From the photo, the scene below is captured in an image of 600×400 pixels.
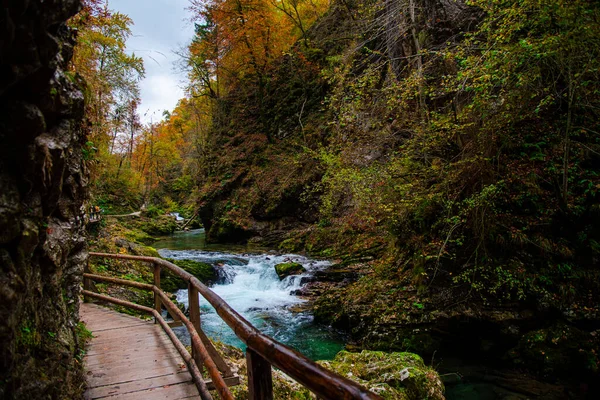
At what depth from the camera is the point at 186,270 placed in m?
11.1

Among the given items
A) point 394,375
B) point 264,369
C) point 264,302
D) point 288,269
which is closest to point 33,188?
point 264,369

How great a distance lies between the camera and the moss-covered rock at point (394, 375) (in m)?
4.33

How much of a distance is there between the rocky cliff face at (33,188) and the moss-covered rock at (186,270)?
7113 millimetres

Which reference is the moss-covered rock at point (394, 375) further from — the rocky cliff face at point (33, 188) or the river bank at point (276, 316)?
the rocky cliff face at point (33, 188)

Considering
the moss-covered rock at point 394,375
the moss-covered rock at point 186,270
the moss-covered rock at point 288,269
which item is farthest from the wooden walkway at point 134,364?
the moss-covered rock at point 288,269

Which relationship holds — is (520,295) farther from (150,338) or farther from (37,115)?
(37,115)

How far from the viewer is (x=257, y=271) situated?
39.3 ft

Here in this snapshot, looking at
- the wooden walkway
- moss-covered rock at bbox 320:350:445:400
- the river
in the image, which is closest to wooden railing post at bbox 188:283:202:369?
the wooden walkway

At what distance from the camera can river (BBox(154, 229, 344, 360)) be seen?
7520 mm

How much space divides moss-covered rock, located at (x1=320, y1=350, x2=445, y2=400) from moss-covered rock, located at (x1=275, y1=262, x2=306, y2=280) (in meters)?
5.79

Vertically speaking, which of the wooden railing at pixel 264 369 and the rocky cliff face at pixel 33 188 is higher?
the rocky cliff face at pixel 33 188

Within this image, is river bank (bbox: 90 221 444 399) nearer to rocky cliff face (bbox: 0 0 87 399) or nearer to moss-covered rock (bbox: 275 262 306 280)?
moss-covered rock (bbox: 275 262 306 280)

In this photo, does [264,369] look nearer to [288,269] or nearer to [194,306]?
[194,306]

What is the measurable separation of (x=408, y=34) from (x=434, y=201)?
4947 mm
